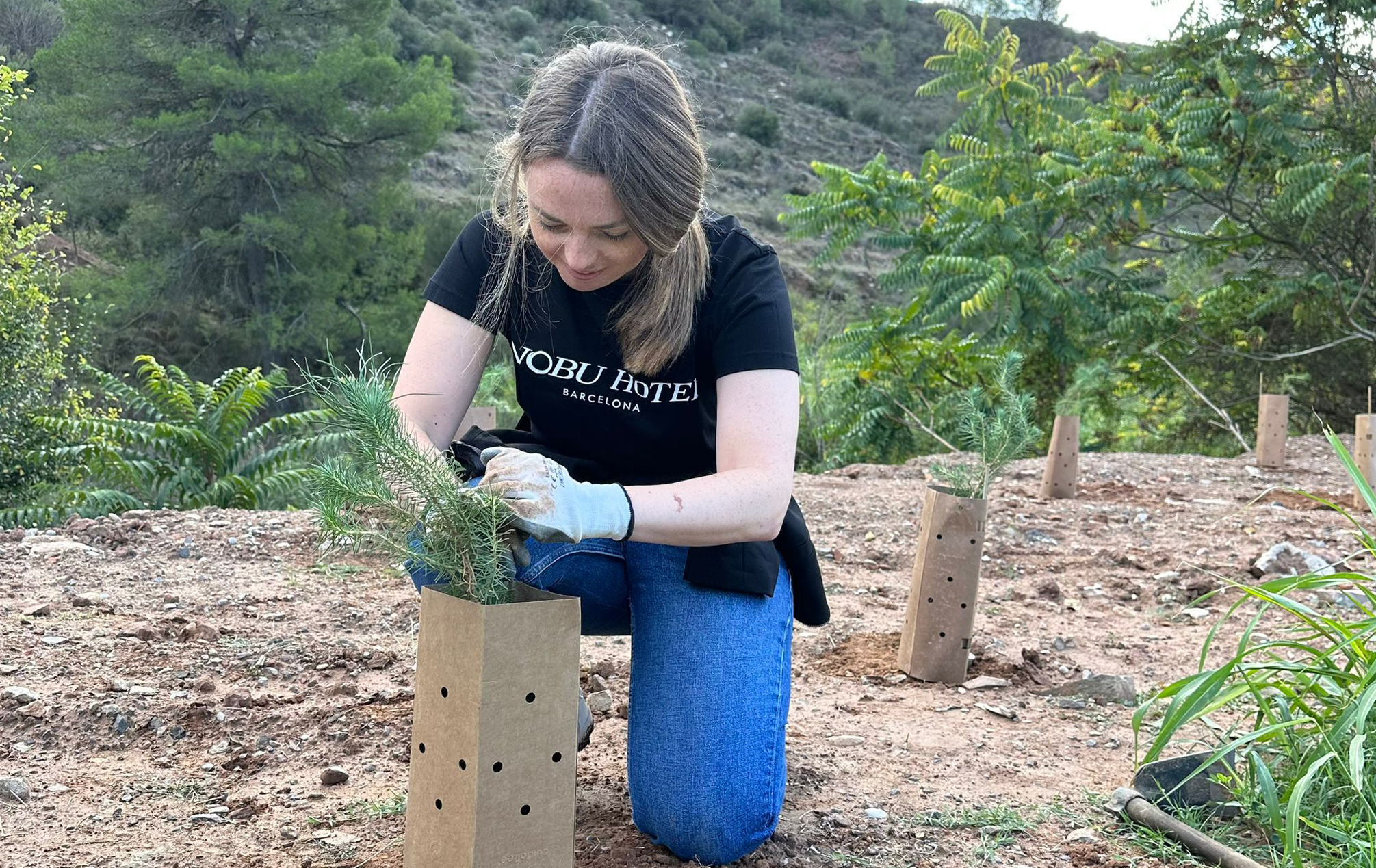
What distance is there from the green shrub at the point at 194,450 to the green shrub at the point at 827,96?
26.7 m

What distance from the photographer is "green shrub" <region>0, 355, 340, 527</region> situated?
6.11m

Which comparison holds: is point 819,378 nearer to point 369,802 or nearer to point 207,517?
point 207,517

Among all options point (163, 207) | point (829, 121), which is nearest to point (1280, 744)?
point (163, 207)

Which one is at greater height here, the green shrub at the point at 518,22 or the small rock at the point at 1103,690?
the green shrub at the point at 518,22

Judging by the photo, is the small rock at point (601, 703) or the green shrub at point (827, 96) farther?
the green shrub at point (827, 96)

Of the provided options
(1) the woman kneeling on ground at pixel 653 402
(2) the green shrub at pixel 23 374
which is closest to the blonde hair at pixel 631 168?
(1) the woman kneeling on ground at pixel 653 402

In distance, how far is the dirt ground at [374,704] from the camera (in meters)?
1.83

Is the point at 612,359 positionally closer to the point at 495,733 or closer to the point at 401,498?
the point at 401,498

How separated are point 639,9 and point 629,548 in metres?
31.5

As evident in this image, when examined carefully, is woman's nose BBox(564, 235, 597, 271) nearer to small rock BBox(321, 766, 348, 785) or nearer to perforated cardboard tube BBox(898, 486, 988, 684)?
small rock BBox(321, 766, 348, 785)

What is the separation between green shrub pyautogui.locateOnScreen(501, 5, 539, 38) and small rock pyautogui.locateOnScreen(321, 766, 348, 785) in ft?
91.3

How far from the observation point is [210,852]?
1.71 meters

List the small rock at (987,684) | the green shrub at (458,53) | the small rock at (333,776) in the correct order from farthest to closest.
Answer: the green shrub at (458,53), the small rock at (987,684), the small rock at (333,776)

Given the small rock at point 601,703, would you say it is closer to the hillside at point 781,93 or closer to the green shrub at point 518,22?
the hillside at point 781,93
